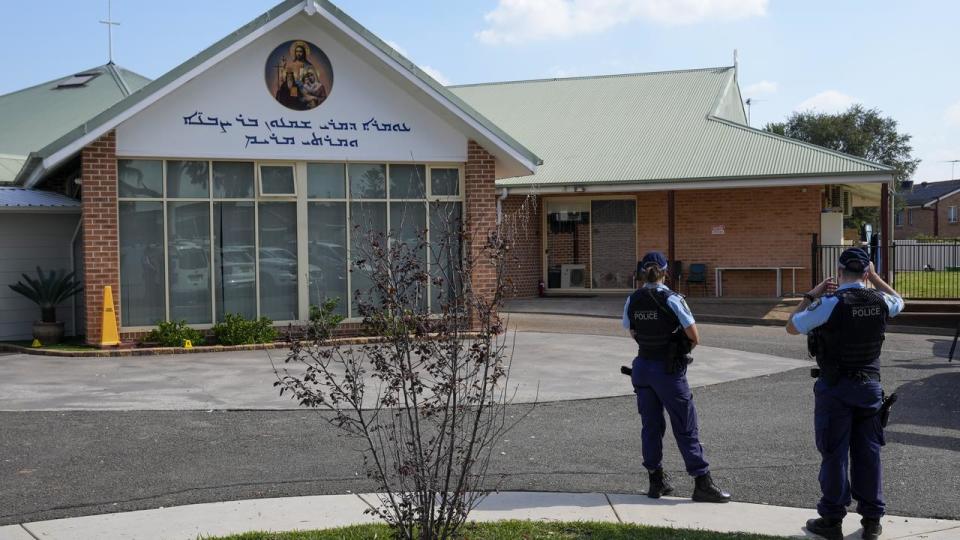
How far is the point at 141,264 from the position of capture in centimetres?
1612

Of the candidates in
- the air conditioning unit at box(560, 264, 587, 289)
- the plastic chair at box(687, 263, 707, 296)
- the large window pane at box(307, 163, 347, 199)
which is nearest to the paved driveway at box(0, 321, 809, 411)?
the large window pane at box(307, 163, 347, 199)

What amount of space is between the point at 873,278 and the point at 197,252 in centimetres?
1216

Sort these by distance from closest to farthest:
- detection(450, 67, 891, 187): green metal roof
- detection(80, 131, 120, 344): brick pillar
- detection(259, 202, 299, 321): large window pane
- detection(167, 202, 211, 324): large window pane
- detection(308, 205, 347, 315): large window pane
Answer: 1. detection(80, 131, 120, 344): brick pillar
2. detection(167, 202, 211, 324): large window pane
3. detection(259, 202, 299, 321): large window pane
4. detection(308, 205, 347, 315): large window pane
5. detection(450, 67, 891, 187): green metal roof

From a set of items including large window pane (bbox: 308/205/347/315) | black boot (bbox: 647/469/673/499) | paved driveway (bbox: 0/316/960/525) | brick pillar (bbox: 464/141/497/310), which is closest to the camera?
black boot (bbox: 647/469/673/499)

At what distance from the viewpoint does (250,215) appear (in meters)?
16.7

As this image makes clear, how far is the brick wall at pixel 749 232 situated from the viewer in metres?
23.7

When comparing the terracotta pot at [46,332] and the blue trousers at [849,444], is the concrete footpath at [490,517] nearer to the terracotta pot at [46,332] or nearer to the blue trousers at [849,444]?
the blue trousers at [849,444]

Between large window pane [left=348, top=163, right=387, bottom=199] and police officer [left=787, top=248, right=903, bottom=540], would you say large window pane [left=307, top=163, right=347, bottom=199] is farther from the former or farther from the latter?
police officer [left=787, top=248, right=903, bottom=540]

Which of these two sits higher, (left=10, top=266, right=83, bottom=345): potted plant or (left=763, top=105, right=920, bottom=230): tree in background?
(left=763, top=105, right=920, bottom=230): tree in background

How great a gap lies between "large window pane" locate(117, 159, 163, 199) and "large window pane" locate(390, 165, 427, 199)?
12.7 ft

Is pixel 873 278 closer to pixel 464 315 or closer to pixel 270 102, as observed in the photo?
pixel 464 315

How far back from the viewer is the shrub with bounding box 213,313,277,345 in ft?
53.0

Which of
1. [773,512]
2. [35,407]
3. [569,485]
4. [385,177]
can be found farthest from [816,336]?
[385,177]

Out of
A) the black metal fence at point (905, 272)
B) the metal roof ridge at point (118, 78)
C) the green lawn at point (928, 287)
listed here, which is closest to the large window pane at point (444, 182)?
the black metal fence at point (905, 272)
